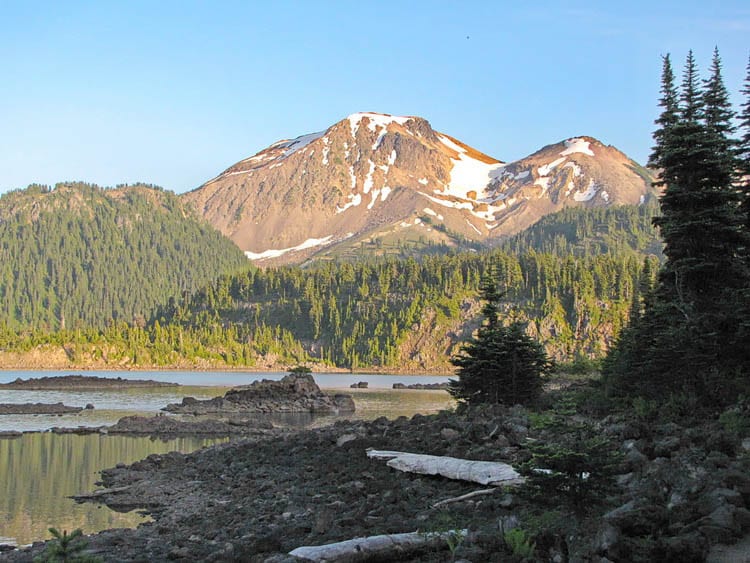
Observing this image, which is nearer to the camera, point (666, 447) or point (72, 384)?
point (666, 447)

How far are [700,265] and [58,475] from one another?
88.4 feet

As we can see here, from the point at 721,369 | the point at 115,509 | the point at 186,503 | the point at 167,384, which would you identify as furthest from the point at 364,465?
the point at 167,384

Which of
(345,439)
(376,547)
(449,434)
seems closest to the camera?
(376,547)

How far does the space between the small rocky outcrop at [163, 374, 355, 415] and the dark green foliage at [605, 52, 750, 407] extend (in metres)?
46.1

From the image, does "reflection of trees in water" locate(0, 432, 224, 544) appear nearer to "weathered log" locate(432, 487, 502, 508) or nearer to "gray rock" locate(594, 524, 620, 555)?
"weathered log" locate(432, 487, 502, 508)

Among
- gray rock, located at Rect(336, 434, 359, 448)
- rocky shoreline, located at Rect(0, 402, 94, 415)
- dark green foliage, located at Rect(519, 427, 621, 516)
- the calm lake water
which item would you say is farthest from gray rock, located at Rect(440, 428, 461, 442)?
rocky shoreline, located at Rect(0, 402, 94, 415)

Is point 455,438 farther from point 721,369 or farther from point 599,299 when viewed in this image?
point 599,299

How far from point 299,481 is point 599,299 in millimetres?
174666

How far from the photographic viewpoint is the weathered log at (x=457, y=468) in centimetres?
2042

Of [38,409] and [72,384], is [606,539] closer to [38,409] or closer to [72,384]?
[38,409]

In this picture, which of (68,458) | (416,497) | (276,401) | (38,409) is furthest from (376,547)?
(276,401)

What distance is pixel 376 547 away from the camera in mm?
15125

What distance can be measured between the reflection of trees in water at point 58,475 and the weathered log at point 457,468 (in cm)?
818

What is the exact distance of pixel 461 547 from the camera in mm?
14078
